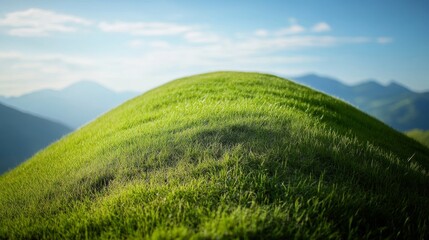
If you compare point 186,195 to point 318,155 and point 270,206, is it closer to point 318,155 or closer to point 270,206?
point 270,206

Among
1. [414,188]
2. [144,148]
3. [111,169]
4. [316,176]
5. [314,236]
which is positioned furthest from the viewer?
[144,148]

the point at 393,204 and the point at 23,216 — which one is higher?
the point at 393,204

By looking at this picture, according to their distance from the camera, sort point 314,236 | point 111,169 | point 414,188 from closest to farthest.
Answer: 1. point 314,236
2. point 414,188
3. point 111,169

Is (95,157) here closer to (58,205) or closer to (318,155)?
(58,205)

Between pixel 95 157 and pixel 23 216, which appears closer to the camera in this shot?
pixel 23 216

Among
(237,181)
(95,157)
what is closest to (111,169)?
(95,157)

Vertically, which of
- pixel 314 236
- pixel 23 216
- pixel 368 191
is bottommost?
pixel 23 216
